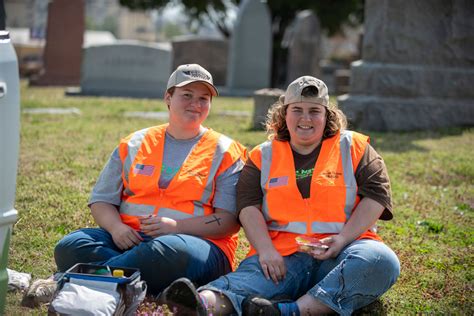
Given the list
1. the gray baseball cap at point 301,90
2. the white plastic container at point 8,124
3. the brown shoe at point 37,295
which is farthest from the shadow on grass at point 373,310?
the white plastic container at point 8,124

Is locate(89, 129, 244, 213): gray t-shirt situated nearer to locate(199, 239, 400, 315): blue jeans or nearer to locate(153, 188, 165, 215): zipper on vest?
locate(153, 188, 165, 215): zipper on vest

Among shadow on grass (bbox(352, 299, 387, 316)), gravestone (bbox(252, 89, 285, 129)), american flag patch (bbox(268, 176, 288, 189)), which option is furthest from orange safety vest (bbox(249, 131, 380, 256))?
gravestone (bbox(252, 89, 285, 129))

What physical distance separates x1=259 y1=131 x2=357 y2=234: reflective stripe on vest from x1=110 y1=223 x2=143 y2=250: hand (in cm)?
71

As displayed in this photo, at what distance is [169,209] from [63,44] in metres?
17.0

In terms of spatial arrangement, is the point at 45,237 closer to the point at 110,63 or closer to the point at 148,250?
the point at 148,250

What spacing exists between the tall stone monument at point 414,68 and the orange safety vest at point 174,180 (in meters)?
6.36

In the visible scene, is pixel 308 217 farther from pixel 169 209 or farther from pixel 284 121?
pixel 169 209

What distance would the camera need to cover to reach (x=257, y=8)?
17188 mm

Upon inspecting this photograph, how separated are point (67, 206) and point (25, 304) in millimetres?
1997

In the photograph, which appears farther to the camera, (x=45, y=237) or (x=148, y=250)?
(x=45, y=237)

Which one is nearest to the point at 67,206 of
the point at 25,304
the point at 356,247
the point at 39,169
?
the point at 39,169

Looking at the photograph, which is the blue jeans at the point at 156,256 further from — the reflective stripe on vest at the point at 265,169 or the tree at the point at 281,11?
the tree at the point at 281,11

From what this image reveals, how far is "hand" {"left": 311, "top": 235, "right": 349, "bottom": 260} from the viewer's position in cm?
365

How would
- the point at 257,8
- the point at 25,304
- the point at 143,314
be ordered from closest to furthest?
the point at 143,314 → the point at 25,304 → the point at 257,8
